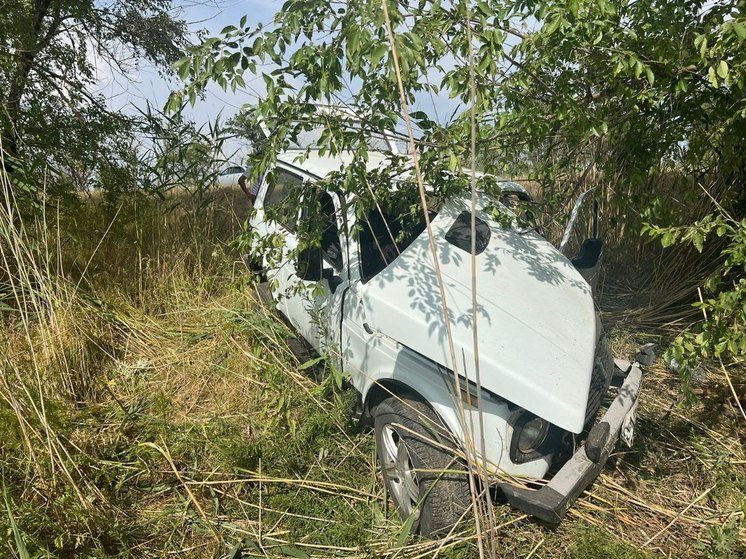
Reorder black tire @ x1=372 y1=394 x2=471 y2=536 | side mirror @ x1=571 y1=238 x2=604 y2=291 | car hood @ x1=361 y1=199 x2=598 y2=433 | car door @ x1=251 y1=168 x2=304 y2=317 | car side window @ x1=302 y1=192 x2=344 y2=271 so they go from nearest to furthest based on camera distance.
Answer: car hood @ x1=361 y1=199 x2=598 y2=433 → black tire @ x1=372 y1=394 x2=471 y2=536 → car side window @ x1=302 y1=192 x2=344 y2=271 → car door @ x1=251 y1=168 x2=304 y2=317 → side mirror @ x1=571 y1=238 x2=604 y2=291

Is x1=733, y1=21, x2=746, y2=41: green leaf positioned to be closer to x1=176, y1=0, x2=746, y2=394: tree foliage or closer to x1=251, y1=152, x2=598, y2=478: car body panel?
x1=176, y1=0, x2=746, y2=394: tree foliage

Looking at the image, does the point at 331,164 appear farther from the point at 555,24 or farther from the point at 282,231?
the point at 555,24

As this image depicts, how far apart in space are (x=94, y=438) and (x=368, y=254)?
184 cm

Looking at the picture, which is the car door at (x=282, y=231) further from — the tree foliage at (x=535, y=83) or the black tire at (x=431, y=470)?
the black tire at (x=431, y=470)

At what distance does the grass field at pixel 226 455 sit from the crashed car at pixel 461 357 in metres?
0.30

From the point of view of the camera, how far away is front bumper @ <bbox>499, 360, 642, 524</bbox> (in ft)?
6.86

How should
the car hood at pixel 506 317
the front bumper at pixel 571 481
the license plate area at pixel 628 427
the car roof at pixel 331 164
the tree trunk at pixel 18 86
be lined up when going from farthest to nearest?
1. the tree trunk at pixel 18 86
2. the car roof at pixel 331 164
3. the license plate area at pixel 628 427
4. the car hood at pixel 506 317
5. the front bumper at pixel 571 481

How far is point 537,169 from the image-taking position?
3.83 m

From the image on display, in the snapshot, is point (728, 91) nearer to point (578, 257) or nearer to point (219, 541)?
point (578, 257)

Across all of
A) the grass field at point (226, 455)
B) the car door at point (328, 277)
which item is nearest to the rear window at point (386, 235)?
the car door at point (328, 277)

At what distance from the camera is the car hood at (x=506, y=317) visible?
224cm

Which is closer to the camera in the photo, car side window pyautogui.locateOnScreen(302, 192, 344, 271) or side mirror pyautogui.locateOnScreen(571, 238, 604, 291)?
car side window pyautogui.locateOnScreen(302, 192, 344, 271)

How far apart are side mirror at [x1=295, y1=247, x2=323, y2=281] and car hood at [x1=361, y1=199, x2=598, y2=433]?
451 mm

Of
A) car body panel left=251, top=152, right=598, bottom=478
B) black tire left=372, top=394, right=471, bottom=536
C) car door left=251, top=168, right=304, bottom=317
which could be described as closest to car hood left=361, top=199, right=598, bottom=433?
car body panel left=251, top=152, right=598, bottom=478
